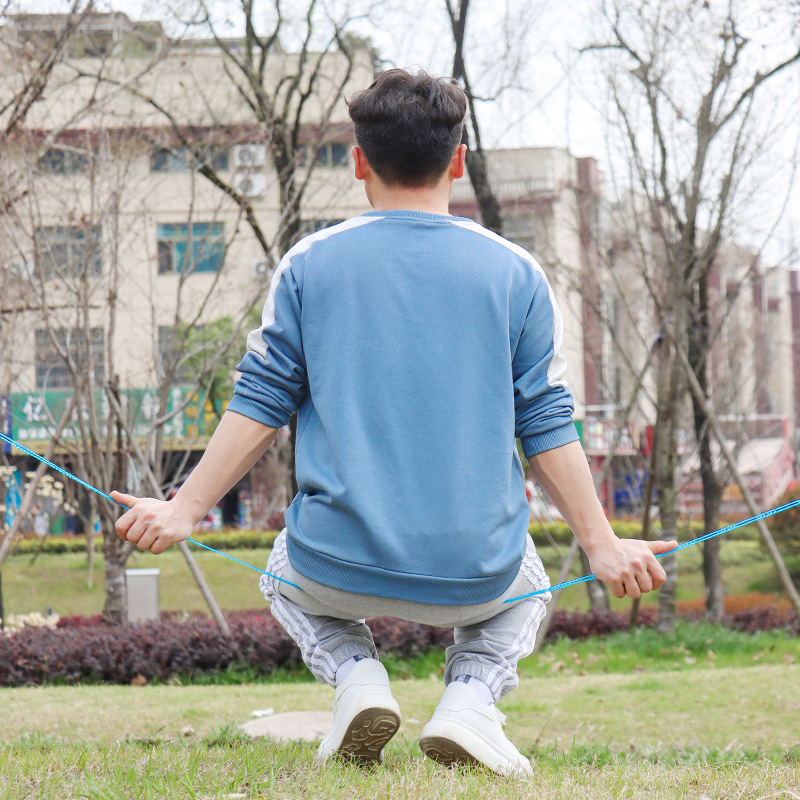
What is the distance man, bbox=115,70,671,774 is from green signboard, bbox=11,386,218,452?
5791 mm

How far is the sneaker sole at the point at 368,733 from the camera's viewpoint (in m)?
2.08

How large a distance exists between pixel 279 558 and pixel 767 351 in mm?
13417

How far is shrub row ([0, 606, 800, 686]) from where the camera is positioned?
6.69 metres

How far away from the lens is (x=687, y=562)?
60.1 feet

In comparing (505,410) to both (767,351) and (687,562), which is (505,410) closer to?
(767,351)

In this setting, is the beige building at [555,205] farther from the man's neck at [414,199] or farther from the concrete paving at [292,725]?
the man's neck at [414,199]

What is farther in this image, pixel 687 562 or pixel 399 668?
pixel 687 562

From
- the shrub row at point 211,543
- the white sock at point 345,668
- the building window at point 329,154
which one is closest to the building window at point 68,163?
the building window at point 329,154

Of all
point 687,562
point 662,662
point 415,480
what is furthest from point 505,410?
point 687,562

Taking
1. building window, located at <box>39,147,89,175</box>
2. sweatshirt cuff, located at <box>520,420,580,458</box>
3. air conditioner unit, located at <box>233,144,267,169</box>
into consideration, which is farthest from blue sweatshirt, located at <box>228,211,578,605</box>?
air conditioner unit, located at <box>233,144,267,169</box>

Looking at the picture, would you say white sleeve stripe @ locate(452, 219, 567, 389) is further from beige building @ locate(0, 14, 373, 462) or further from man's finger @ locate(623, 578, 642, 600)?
beige building @ locate(0, 14, 373, 462)

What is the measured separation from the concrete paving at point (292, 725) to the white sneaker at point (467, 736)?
194 cm

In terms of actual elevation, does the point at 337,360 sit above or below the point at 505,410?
above

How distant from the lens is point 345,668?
221 cm
